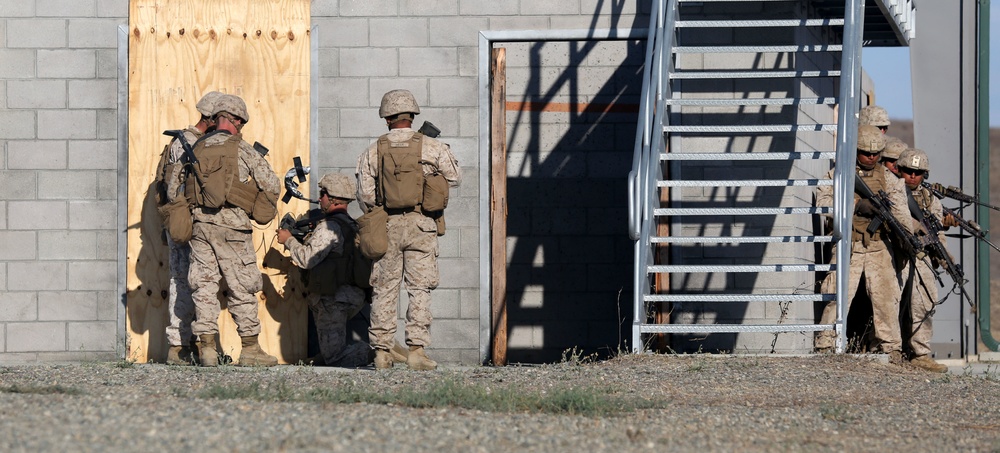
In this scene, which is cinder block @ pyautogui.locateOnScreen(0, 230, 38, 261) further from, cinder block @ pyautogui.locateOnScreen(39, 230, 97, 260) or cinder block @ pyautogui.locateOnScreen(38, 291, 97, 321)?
cinder block @ pyautogui.locateOnScreen(38, 291, 97, 321)

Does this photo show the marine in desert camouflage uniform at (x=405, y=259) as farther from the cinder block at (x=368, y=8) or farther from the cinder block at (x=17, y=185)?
the cinder block at (x=17, y=185)

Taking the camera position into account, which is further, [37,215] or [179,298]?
[37,215]

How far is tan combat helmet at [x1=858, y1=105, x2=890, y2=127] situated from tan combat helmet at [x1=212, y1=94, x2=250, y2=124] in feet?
15.0

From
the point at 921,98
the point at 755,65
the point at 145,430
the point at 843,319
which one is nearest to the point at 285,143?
the point at 755,65

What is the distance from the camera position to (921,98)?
12.8 metres

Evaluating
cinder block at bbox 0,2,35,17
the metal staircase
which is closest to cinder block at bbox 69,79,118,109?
cinder block at bbox 0,2,35,17

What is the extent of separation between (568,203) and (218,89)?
114 inches

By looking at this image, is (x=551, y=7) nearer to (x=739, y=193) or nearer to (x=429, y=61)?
(x=429, y=61)

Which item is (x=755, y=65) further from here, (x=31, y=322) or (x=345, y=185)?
(x=31, y=322)

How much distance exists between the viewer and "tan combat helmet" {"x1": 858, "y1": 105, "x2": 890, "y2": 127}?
422 inches

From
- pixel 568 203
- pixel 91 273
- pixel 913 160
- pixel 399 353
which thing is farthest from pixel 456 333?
pixel 913 160

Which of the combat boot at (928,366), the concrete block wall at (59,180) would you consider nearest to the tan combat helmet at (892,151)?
the combat boot at (928,366)

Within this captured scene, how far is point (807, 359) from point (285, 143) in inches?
153

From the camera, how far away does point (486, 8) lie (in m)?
10.2
